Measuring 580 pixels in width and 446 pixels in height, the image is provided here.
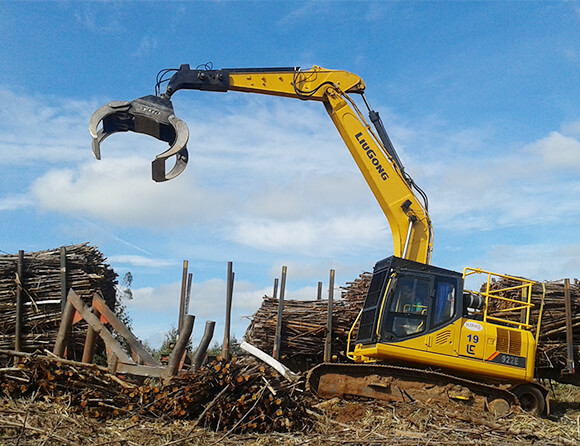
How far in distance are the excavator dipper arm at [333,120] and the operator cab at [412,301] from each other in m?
0.81

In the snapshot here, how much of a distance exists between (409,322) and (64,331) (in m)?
5.21

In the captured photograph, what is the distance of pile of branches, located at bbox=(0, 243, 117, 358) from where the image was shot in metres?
11.6

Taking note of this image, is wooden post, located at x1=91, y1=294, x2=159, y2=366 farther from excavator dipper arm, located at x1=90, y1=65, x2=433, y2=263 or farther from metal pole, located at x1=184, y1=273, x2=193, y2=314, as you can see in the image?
metal pole, located at x1=184, y1=273, x2=193, y2=314


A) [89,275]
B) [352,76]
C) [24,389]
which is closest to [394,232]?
[352,76]

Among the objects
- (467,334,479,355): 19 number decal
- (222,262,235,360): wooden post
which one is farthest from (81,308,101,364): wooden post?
(467,334,479,355): 19 number decal

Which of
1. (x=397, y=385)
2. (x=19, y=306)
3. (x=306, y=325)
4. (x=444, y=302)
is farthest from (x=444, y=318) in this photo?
(x=19, y=306)

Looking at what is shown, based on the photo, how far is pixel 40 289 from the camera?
11742mm

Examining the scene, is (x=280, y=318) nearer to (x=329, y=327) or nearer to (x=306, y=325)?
(x=306, y=325)

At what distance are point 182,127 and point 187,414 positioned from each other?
15.1 ft

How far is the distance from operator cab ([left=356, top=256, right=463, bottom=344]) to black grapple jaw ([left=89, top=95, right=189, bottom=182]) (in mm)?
3766

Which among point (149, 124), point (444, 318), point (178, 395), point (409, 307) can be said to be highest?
point (149, 124)

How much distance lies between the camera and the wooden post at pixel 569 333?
1238 cm

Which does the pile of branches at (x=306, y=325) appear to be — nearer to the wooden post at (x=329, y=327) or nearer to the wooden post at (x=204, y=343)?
the wooden post at (x=329, y=327)

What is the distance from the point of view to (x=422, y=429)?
8836 mm
